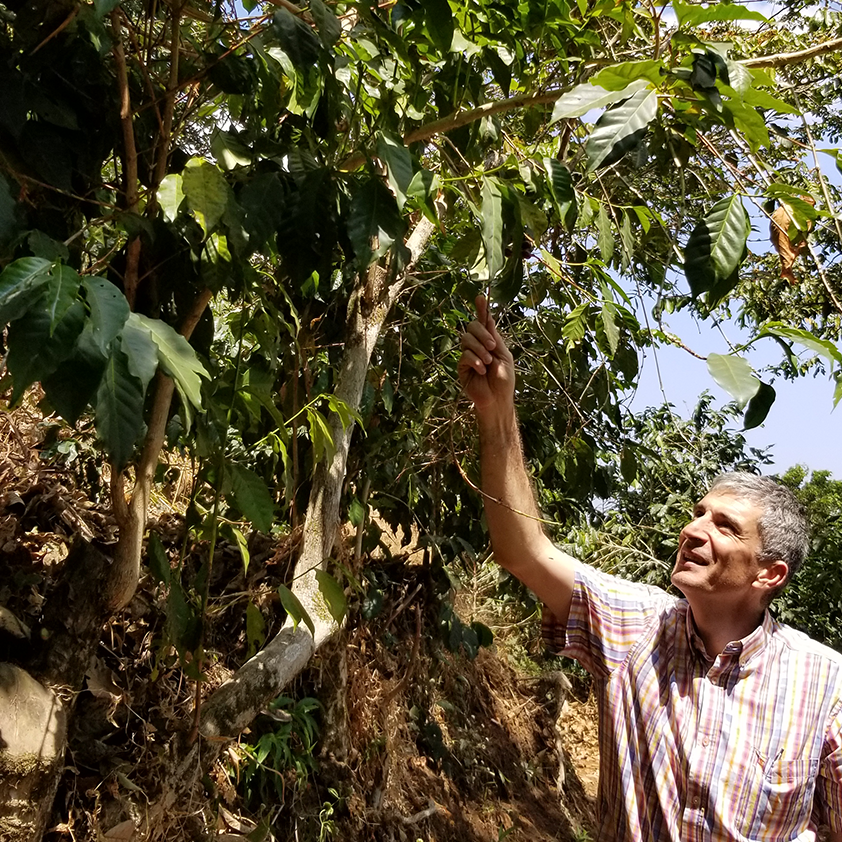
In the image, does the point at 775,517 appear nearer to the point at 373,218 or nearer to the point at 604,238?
the point at 604,238

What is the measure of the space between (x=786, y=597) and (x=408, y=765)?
2.73 m

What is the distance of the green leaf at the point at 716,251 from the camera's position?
1.11 m

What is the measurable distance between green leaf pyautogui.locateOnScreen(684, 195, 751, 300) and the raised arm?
0.63 m

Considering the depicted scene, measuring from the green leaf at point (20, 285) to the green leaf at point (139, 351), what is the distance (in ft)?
0.36

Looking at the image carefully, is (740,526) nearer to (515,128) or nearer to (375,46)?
(375,46)

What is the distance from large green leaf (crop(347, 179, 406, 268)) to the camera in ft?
4.98

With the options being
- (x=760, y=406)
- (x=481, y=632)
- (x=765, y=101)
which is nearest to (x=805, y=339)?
(x=760, y=406)

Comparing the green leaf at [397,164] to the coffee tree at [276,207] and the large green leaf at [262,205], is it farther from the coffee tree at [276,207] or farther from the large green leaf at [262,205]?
the large green leaf at [262,205]

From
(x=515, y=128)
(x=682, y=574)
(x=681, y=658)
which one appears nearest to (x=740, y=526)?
(x=682, y=574)

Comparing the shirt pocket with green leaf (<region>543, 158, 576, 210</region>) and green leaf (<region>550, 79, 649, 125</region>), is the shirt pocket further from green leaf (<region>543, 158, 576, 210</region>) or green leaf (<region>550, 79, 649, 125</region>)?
green leaf (<region>550, 79, 649, 125</region>)

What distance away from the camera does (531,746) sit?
5.37 meters

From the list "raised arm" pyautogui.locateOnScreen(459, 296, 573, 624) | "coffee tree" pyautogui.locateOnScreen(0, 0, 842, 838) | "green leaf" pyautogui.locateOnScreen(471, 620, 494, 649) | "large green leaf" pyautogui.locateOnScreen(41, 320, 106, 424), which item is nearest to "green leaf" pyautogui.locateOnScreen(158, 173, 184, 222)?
"coffee tree" pyautogui.locateOnScreen(0, 0, 842, 838)

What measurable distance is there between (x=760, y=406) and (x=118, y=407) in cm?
77

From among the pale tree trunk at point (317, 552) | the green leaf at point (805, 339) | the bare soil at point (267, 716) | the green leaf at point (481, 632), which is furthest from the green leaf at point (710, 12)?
the green leaf at point (481, 632)
